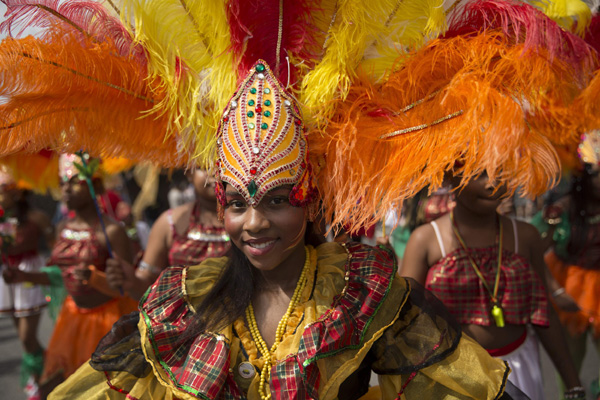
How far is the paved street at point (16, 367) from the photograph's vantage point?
15.7 ft

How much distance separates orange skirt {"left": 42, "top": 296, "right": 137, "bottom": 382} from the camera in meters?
4.29

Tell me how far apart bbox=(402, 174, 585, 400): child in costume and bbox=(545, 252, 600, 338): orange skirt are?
179 cm

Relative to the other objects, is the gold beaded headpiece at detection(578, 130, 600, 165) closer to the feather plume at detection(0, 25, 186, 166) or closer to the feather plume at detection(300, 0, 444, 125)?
the feather plume at detection(300, 0, 444, 125)

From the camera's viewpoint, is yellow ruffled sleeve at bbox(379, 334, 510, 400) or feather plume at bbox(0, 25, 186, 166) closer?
yellow ruffled sleeve at bbox(379, 334, 510, 400)

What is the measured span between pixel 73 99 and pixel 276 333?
115 cm

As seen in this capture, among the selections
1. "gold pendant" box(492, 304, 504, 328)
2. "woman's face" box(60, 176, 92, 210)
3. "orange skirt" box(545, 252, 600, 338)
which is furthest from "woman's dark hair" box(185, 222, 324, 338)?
"orange skirt" box(545, 252, 600, 338)

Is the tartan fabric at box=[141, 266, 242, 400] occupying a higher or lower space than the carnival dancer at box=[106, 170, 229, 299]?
higher

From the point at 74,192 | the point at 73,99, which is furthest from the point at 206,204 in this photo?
the point at 73,99

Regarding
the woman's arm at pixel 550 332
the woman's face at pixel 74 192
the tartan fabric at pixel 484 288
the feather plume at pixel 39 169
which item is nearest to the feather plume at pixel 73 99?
the tartan fabric at pixel 484 288

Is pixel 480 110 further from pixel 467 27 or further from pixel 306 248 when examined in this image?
pixel 306 248

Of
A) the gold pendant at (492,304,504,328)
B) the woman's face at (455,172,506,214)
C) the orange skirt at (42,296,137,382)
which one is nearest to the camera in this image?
the woman's face at (455,172,506,214)

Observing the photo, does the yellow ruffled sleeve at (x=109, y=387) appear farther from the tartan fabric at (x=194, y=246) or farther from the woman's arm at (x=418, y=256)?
the tartan fabric at (x=194, y=246)

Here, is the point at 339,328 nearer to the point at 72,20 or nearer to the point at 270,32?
the point at 270,32

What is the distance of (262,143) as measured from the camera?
5.89ft
